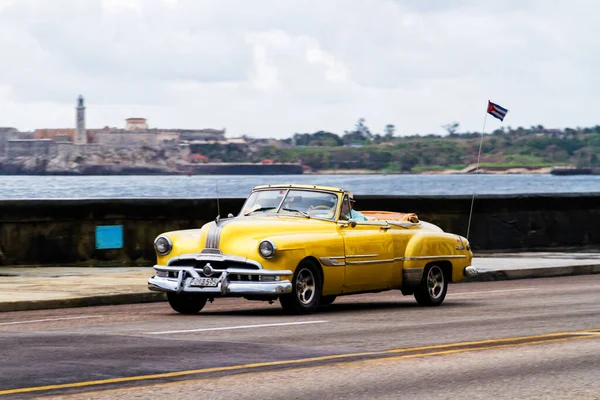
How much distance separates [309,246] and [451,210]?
14638mm

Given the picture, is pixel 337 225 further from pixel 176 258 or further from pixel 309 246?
pixel 176 258

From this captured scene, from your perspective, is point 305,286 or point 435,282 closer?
point 305,286

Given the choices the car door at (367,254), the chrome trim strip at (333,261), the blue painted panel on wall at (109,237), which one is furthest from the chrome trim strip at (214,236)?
the blue painted panel on wall at (109,237)

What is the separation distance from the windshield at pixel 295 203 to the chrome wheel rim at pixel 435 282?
6.61 ft

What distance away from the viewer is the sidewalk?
1681cm

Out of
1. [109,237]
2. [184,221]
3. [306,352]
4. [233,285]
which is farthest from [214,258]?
[184,221]

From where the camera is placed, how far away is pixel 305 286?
14.9 metres

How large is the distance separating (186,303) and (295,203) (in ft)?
6.47

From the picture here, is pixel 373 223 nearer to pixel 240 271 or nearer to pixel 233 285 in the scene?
pixel 240 271

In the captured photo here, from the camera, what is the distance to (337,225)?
15641mm

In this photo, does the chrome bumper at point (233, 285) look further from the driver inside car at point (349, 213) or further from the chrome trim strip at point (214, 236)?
the driver inside car at point (349, 213)

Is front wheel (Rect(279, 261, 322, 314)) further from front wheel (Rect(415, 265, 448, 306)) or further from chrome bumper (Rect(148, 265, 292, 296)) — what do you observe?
front wheel (Rect(415, 265, 448, 306))

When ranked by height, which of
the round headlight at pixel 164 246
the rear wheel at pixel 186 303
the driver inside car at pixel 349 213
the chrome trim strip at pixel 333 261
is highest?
the driver inside car at pixel 349 213

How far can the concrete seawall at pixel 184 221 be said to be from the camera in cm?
2323
